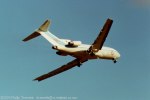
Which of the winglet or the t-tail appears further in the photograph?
the winglet

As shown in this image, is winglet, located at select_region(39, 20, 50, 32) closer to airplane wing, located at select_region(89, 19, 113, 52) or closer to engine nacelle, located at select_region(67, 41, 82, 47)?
engine nacelle, located at select_region(67, 41, 82, 47)

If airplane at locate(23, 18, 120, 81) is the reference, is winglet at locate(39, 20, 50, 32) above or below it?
above

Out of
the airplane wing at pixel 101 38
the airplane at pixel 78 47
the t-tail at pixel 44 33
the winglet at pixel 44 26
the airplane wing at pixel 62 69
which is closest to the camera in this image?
the airplane wing at pixel 101 38

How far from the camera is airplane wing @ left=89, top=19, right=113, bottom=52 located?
79.5 m

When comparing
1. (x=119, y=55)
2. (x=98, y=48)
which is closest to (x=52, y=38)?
(x=98, y=48)

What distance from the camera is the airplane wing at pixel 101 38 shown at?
79.5 metres

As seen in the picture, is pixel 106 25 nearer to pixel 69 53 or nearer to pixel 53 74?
pixel 69 53

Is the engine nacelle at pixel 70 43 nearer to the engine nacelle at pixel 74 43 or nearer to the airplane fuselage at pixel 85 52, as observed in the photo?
the engine nacelle at pixel 74 43

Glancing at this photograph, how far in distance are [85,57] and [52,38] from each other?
675cm

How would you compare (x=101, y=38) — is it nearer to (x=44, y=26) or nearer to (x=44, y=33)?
(x=44, y=33)

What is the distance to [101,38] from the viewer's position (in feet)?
269

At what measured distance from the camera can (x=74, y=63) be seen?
3465 inches

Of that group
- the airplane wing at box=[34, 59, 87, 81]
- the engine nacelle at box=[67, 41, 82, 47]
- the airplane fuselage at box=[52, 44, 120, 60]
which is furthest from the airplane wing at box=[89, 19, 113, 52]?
the airplane wing at box=[34, 59, 87, 81]

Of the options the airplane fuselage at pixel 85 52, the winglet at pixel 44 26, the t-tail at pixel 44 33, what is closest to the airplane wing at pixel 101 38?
the airplane fuselage at pixel 85 52
